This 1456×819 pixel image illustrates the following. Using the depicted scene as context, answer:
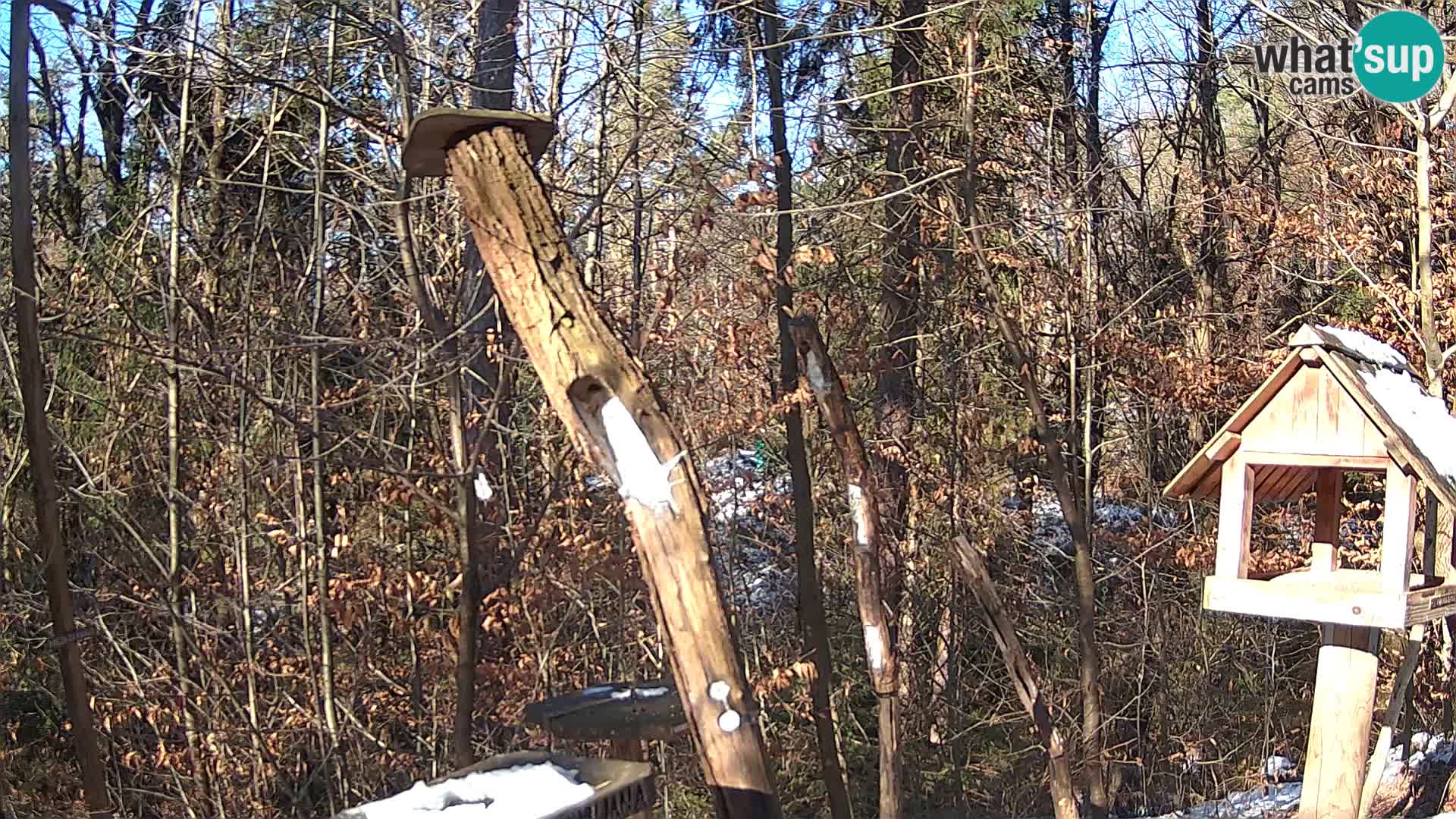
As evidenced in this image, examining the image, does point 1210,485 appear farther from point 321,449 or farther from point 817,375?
point 321,449

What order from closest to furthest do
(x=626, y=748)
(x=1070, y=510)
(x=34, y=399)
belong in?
(x=34, y=399)
(x=626, y=748)
(x=1070, y=510)

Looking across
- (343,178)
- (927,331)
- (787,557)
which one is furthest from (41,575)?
(927,331)

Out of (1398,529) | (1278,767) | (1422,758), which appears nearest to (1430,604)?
(1398,529)

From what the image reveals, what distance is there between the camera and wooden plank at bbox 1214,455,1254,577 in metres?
3.98

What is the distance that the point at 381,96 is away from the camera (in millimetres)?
6039

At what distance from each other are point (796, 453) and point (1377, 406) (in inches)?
155

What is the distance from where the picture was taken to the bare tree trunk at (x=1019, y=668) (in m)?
5.58

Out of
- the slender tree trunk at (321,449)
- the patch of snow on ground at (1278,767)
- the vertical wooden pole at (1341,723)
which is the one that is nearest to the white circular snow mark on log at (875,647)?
the vertical wooden pole at (1341,723)

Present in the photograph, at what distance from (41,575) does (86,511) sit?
0.68 meters

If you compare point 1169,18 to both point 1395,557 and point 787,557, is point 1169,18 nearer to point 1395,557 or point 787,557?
point 787,557

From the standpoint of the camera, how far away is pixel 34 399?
Answer: 359 centimetres

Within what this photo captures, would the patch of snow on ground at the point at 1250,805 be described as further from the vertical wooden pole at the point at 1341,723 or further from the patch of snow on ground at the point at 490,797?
the patch of snow on ground at the point at 490,797

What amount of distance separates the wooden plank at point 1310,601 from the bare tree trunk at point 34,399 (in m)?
3.55

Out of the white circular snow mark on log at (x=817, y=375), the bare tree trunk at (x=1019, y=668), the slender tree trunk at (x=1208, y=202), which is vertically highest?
the slender tree trunk at (x=1208, y=202)
